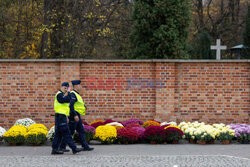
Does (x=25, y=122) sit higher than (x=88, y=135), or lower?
higher

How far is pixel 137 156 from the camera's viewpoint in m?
9.59

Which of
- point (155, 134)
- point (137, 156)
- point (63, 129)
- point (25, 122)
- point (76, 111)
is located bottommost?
point (137, 156)

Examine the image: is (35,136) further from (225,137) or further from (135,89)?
(225,137)

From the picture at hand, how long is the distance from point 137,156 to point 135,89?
5.66 m

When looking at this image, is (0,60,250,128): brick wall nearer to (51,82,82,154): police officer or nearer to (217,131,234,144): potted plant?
(217,131,234,144): potted plant

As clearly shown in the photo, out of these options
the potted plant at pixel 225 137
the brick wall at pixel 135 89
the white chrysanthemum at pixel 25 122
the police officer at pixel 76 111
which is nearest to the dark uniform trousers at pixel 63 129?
the police officer at pixel 76 111

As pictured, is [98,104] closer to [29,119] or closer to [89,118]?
[89,118]

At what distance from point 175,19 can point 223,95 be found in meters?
8.60

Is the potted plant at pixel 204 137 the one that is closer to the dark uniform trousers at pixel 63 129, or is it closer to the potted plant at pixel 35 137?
the dark uniform trousers at pixel 63 129

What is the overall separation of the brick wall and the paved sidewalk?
139 inches

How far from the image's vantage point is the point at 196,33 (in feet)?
128

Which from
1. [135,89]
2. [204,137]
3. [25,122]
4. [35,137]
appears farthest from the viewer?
[135,89]

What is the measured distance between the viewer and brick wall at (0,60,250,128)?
14938 millimetres

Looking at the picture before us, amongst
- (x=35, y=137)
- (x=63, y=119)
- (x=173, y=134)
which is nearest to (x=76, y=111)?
(x=63, y=119)
